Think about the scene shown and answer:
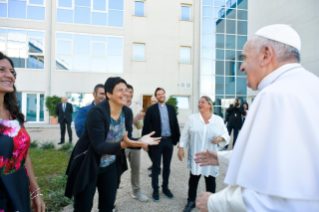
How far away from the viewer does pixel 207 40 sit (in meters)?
18.2

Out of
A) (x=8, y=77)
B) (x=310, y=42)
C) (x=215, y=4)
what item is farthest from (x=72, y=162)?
(x=215, y=4)

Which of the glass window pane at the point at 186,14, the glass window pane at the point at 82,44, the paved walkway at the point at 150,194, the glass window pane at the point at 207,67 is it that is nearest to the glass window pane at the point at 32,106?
the glass window pane at the point at 82,44

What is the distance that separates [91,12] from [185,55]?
8.61 meters

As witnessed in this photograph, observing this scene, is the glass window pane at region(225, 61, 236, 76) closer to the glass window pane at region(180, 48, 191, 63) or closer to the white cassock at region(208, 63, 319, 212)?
the glass window pane at region(180, 48, 191, 63)

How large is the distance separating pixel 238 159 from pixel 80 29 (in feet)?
58.2

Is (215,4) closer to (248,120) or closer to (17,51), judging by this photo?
(17,51)

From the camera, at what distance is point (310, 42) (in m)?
12.5

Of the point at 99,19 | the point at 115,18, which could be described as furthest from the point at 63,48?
the point at 115,18

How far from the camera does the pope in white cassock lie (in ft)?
2.95

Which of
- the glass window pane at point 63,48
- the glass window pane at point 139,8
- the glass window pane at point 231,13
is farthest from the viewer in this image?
the glass window pane at point 231,13

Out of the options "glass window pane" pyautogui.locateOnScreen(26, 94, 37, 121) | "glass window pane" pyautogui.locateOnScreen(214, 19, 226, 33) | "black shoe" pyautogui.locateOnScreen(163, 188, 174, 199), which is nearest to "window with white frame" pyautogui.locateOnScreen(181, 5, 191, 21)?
"glass window pane" pyautogui.locateOnScreen(214, 19, 226, 33)

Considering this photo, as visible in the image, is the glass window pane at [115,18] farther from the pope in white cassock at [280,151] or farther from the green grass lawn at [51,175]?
the pope in white cassock at [280,151]

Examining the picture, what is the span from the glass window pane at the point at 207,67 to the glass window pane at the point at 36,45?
13302 millimetres

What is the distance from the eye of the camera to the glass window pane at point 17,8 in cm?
1539
